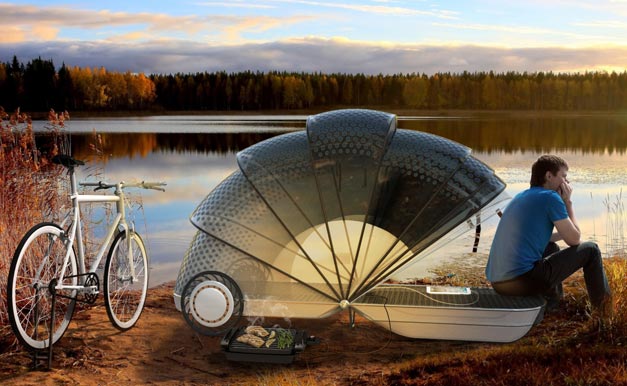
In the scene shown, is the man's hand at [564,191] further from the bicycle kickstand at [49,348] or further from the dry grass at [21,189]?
the dry grass at [21,189]

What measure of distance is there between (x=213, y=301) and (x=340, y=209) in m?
1.48

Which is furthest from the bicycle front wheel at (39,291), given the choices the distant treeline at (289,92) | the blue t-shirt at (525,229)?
the distant treeline at (289,92)

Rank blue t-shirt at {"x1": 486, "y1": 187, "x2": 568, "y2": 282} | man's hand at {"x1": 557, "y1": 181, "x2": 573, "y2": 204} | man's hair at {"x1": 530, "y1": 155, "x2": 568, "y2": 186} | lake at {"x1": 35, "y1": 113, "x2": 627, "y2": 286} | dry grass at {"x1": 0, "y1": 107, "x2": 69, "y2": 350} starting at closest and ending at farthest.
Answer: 1. blue t-shirt at {"x1": 486, "y1": 187, "x2": 568, "y2": 282}
2. man's hair at {"x1": 530, "y1": 155, "x2": 568, "y2": 186}
3. man's hand at {"x1": 557, "y1": 181, "x2": 573, "y2": 204}
4. dry grass at {"x1": 0, "y1": 107, "x2": 69, "y2": 350}
5. lake at {"x1": 35, "y1": 113, "x2": 627, "y2": 286}

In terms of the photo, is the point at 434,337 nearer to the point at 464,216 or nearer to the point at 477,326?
the point at 477,326

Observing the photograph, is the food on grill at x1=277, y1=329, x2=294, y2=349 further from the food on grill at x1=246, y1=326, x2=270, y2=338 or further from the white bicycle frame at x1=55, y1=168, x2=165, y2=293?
the white bicycle frame at x1=55, y1=168, x2=165, y2=293

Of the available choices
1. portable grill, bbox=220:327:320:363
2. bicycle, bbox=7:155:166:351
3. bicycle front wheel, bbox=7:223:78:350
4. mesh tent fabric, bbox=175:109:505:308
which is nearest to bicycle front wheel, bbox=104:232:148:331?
bicycle, bbox=7:155:166:351

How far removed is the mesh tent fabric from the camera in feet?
21.6

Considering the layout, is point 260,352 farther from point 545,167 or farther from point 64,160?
point 545,167

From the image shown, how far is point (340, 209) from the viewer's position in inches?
262

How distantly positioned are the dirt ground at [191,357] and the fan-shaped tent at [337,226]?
29cm

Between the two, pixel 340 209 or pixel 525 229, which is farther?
pixel 340 209

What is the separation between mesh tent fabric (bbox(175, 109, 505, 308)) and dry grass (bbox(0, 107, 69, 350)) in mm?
2400

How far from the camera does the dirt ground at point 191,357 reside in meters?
5.90

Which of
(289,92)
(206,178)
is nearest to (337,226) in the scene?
(206,178)
